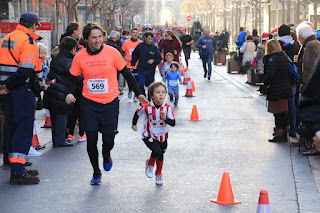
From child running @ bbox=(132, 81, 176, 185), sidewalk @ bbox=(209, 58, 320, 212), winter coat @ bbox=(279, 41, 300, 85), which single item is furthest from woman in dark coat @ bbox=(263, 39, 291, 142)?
child running @ bbox=(132, 81, 176, 185)

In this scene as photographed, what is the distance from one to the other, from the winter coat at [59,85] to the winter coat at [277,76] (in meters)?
3.08

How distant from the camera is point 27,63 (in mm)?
7129

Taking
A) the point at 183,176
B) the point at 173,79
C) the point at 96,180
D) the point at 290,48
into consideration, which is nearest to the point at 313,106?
the point at 96,180

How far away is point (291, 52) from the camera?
11.0 metres

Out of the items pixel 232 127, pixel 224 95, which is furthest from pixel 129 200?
pixel 224 95

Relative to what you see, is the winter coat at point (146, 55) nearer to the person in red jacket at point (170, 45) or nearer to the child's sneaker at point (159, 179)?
the person in red jacket at point (170, 45)

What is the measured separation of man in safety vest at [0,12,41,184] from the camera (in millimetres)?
7133

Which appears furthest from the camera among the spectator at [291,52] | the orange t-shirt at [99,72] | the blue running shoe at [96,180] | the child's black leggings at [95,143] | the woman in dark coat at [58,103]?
the spectator at [291,52]

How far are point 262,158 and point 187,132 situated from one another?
8.49 feet

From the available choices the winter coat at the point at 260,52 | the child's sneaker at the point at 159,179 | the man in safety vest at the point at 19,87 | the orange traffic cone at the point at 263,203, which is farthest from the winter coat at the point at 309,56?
the winter coat at the point at 260,52

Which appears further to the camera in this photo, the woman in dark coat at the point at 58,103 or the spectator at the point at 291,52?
the spectator at the point at 291,52

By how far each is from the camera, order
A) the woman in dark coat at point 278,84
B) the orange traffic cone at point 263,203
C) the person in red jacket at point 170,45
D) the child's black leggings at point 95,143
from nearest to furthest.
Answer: the orange traffic cone at point 263,203, the child's black leggings at point 95,143, the woman in dark coat at point 278,84, the person in red jacket at point 170,45

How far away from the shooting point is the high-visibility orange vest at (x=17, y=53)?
23.4 feet

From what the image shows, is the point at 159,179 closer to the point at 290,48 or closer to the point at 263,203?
the point at 263,203
